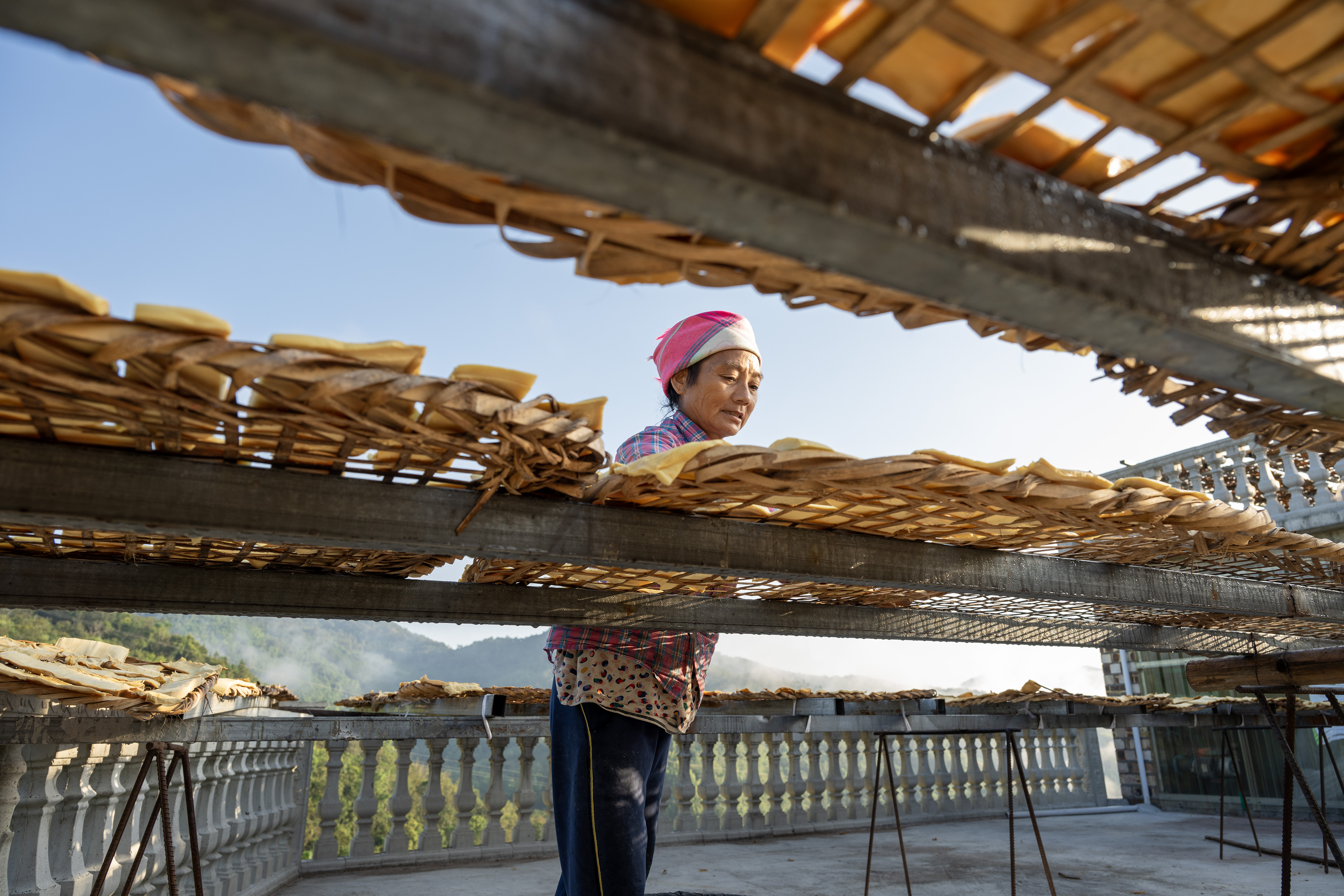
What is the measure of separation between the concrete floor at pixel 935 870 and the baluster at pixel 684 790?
0.20 meters

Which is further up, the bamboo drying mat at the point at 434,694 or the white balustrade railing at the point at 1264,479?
the white balustrade railing at the point at 1264,479

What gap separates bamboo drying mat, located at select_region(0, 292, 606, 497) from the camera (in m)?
0.90

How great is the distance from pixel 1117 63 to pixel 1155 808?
8.45 m

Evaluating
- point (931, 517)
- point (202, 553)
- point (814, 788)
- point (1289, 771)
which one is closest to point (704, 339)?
point (931, 517)

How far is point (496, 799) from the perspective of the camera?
4.62 metres

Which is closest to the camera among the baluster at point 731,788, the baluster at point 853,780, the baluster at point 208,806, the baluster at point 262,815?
the baluster at point 208,806

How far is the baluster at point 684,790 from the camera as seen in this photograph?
521 cm

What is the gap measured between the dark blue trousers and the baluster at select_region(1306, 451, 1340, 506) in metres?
6.83

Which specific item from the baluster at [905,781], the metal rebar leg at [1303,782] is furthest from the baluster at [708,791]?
the metal rebar leg at [1303,782]

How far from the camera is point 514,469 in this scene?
129 cm

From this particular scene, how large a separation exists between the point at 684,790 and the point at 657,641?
364cm

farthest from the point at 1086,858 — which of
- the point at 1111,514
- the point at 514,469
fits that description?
the point at 514,469

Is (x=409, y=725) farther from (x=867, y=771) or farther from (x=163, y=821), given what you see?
(x=867, y=771)

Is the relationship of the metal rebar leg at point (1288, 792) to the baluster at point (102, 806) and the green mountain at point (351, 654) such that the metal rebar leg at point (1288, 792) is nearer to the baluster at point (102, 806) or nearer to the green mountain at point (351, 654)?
the baluster at point (102, 806)
